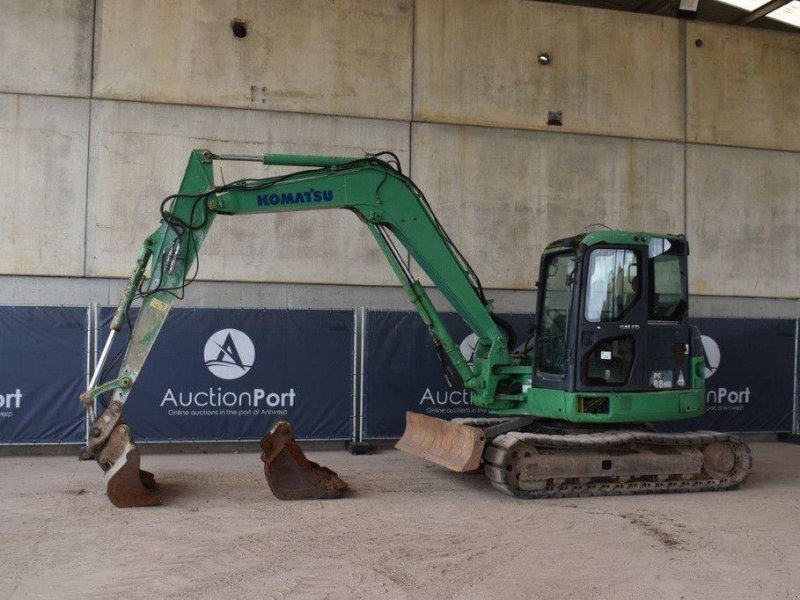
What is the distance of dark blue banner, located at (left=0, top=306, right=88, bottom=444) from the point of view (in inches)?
413

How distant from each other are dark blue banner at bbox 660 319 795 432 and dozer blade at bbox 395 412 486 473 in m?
4.93

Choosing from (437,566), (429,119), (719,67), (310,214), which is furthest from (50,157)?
(719,67)

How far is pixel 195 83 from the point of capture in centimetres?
1175

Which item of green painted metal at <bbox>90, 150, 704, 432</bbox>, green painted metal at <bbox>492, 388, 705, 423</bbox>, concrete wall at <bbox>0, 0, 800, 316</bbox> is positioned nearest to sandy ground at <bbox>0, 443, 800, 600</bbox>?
green painted metal at <bbox>492, 388, 705, 423</bbox>

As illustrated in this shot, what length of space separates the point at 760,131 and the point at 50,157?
464 inches

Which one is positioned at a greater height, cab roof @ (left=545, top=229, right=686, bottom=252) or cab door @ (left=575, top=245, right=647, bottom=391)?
cab roof @ (left=545, top=229, right=686, bottom=252)

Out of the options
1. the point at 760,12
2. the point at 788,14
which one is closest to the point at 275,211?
the point at 760,12

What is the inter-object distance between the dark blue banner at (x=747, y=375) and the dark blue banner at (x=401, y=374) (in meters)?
3.81

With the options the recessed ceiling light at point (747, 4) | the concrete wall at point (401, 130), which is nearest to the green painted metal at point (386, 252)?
the concrete wall at point (401, 130)

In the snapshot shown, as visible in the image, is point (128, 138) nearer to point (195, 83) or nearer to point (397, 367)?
point (195, 83)

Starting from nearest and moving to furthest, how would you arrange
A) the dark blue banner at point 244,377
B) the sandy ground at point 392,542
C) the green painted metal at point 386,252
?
1. the sandy ground at point 392,542
2. the green painted metal at point 386,252
3. the dark blue banner at point 244,377

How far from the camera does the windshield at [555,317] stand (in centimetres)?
876

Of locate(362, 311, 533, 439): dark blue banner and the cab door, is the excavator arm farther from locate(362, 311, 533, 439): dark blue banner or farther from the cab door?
locate(362, 311, 533, 439): dark blue banner

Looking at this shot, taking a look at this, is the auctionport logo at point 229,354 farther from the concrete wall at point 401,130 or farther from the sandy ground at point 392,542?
the sandy ground at point 392,542
